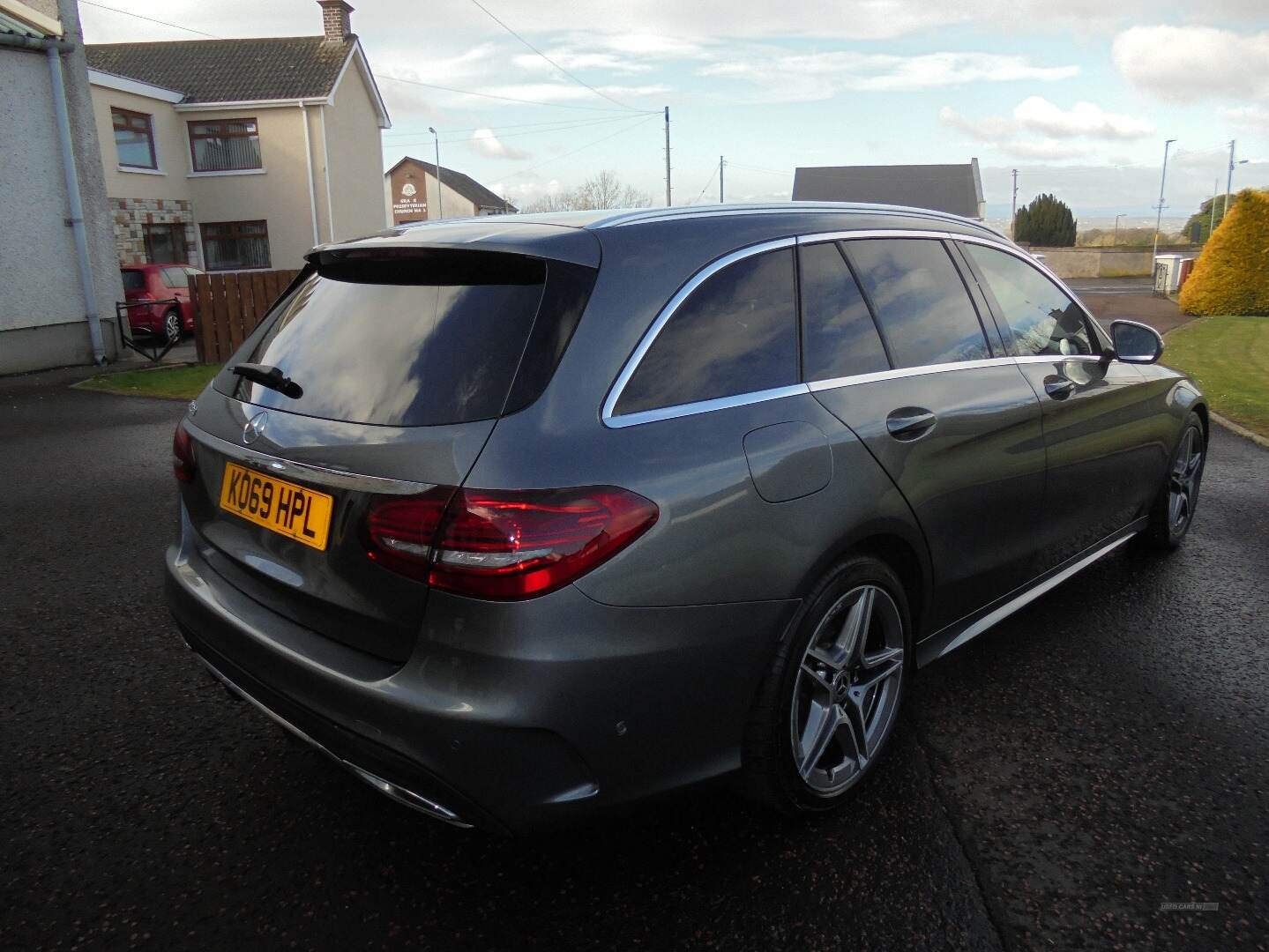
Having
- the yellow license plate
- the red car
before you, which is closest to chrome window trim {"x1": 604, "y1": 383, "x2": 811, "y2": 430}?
the yellow license plate

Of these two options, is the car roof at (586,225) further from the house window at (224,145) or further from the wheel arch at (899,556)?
the house window at (224,145)

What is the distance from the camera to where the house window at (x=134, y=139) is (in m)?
26.3

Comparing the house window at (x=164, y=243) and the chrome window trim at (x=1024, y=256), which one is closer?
the chrome window trim at (x=1024, y=256)

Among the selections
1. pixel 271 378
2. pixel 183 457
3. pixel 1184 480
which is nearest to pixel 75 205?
pixel 183 457

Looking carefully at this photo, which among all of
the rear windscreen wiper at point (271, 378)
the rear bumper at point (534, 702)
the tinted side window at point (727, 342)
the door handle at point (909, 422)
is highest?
the tinted side window at point (727, 342)

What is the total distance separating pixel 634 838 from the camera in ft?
8.53

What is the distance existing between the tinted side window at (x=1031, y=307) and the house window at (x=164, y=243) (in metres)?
28.3

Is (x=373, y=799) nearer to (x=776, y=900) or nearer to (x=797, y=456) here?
(x=776, y=900)

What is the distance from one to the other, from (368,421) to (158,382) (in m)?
12.4

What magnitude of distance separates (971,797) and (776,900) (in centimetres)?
76

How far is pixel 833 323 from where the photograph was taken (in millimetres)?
2768

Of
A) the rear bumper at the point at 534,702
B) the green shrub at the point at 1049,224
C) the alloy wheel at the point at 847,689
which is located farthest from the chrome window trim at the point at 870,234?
the green shrub at the point at 1049,224

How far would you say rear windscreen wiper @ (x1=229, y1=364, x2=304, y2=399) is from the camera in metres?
2.50

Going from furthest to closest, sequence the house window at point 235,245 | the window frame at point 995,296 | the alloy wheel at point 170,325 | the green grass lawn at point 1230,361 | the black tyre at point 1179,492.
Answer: the house window at point 235,245 < the alloy wheel at point 170,325 < the green grass lawn at point 1230,361 < the black tyre at point 1179,492 < the window frame at point 995,296
